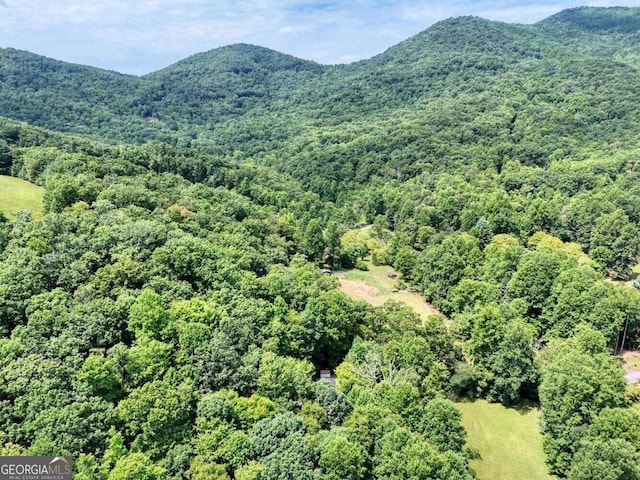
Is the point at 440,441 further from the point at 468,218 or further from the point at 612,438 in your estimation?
the point at 468,218

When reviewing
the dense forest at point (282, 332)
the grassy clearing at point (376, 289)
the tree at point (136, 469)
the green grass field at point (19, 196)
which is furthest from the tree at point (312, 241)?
the tree at point (136, 469)

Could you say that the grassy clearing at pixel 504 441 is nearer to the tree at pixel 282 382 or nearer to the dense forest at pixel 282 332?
the dense forest at pixel 282 332

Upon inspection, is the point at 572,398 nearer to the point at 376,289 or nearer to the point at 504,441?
the point at 504,441

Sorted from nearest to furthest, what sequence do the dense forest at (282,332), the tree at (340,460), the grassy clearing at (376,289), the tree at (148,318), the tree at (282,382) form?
the tree at (340,460) → the dense forest at (282,332) → the tree at (282,382) → the tree at (148,318) → the grassy clearing at (376,289)

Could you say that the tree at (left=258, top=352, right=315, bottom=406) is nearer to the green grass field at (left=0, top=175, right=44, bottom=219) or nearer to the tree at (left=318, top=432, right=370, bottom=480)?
the tree at (left=318, top=432, right=370, bottom=480)

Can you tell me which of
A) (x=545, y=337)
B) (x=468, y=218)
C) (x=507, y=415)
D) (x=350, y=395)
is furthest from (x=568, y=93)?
(x=350, y=395)

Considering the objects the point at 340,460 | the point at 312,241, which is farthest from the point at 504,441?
the point at 312,241
